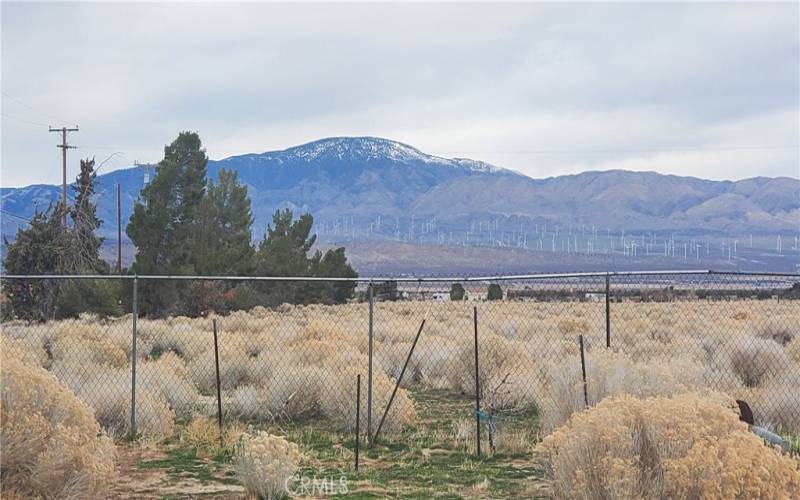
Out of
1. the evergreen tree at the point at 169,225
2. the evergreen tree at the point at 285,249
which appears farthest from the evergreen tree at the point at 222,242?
the evergreen tree at the point at 285,249

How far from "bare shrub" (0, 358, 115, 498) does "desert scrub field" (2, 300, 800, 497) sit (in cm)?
127

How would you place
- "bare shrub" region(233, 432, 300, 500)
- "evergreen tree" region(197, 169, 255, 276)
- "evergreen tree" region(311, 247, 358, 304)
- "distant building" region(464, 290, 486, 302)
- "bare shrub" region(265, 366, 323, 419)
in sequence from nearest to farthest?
"bare shrub" region(233, 432, 300, 500)
"bare shrub" region(265, 366, 323, 419)
"distant building" region(464, 290, 486, 302)
"evergreen tree" region(197, 169, 255, 276)
"evergreen tree" region(311, 247, 358, 304)

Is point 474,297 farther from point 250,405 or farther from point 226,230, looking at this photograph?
point 250,405

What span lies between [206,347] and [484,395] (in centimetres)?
804

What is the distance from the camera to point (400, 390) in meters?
12.9

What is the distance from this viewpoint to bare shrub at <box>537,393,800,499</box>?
7.04 meters

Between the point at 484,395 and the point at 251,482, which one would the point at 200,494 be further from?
the point at 484,395

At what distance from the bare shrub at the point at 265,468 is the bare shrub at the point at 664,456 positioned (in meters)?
2.78

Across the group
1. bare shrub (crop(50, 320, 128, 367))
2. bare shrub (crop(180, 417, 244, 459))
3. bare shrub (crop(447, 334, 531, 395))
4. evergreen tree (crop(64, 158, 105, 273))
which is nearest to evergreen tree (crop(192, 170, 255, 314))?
evergreen tree (crop(64, 158, 105, 273))

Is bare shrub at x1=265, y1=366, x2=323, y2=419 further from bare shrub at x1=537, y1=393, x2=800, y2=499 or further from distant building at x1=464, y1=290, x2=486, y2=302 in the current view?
distant building at x1=464, y1=290, x2=486, y2=302

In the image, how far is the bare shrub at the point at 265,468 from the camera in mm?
9078

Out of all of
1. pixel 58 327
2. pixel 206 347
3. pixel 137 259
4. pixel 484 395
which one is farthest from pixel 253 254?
pixel 484 395

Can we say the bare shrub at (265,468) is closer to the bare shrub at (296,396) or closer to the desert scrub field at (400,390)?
the desert scrub field at (400,390)

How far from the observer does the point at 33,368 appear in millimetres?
8594
